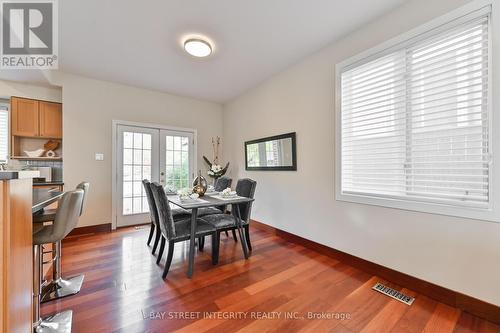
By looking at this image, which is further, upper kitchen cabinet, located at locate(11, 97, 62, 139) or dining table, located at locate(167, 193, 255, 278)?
upper kitchen cabinet, located at locate(11, 97, 62, 139)

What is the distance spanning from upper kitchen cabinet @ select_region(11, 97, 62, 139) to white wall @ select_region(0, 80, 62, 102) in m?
0.12

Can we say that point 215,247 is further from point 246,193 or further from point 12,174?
point 12,174

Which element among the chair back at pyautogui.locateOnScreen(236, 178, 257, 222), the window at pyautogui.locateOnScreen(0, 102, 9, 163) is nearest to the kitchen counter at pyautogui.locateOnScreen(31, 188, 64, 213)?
the chair back at pyautogui.locateOnScreen(236, 178, 257, 222)

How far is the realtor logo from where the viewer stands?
1.94 meters

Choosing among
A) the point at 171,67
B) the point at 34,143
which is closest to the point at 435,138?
the point at 171,67

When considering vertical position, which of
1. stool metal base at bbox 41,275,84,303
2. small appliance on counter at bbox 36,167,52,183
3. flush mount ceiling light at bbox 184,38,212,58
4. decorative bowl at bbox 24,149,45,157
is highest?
flush mount ceiling light at bbox 184,38,212,58

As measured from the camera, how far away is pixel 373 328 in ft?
4.67

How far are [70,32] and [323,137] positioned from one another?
3261 mm

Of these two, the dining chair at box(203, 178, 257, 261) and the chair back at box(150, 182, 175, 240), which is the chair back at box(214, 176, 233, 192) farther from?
the chair back at box(150, 182, 175, 240)

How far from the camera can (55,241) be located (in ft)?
4.81

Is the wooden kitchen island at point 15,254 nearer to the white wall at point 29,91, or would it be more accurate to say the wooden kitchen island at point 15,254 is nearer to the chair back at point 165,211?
the chair back at point 165,211

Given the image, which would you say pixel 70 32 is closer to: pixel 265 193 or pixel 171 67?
pixel 171 67

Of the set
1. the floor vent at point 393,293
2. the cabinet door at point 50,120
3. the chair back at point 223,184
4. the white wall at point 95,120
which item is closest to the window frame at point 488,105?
the floor vent at point 393,293

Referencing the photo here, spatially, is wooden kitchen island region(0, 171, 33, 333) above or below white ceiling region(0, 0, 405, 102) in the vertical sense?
below
